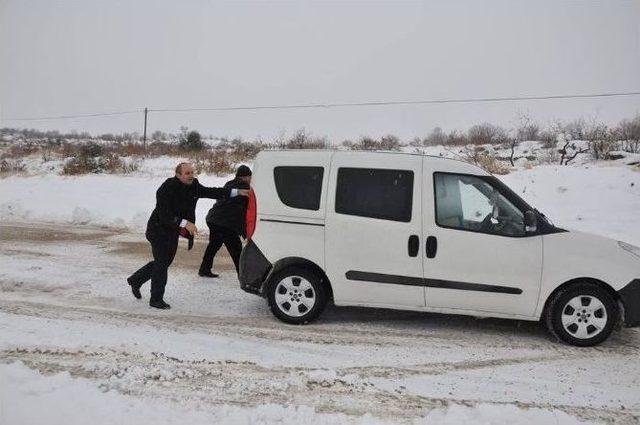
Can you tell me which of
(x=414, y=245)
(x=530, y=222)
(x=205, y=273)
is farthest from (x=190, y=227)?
(x=530, y=222)

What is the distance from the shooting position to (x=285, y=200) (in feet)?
18.6

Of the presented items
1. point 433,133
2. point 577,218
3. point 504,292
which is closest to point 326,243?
point 504,292

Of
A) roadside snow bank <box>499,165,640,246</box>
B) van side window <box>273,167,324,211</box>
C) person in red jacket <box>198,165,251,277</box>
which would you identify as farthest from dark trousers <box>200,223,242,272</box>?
roadside snow bank <box>499,165,640,246</box>

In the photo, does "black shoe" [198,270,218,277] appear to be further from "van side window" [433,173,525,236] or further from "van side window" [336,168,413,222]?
"van side window" [433,173,525,236]

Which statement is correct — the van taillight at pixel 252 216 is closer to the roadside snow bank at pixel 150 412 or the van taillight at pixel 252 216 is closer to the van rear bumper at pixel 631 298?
the roadside snow bank at pixel 150 412

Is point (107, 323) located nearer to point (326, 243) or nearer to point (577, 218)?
point (326, 243)

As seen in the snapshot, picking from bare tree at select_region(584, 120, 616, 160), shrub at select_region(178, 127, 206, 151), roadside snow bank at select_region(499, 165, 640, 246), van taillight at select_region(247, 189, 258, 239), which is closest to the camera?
van taillight at select_region(247, 189, 258, 239)

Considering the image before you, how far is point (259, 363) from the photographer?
15.0ft

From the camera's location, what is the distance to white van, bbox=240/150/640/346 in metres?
5.20

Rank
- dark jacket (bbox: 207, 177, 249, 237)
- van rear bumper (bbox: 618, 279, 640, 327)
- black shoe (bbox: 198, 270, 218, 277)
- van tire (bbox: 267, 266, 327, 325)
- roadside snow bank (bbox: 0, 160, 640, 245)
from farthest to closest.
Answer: roadside snow bank (bbox: 0, 160, 640, 245)
black shoe (bbox: 198, 270, 218, 277)
dark jacket (bbox: 207, 177, 249, 237)
van tire (bbox: 267, 266, 327, 325)
van rear bumper (bbox: 618, 279, 640, 327)

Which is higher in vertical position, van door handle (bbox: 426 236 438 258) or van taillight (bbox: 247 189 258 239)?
van taillight (bbox: 247 189 258 239)

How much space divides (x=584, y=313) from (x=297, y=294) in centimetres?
296

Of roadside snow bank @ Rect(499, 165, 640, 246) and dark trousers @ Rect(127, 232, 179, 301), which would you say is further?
roadside snow bank @ Rect(499, 165, 640, 246)

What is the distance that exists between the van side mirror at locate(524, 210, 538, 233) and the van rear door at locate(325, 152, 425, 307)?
1065 millimetres
